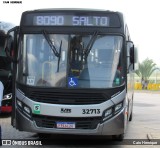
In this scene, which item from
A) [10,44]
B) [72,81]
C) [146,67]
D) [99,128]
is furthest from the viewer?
[146,67]

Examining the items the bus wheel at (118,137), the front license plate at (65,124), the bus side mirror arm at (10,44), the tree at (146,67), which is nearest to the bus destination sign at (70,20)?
the bus side mirror arm at (10,44)

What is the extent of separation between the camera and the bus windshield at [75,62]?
9164 mm

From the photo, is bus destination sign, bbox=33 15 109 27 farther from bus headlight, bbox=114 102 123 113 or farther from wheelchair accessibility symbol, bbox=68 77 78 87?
bus headlight, bbox=114 102 123 113

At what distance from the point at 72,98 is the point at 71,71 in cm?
60

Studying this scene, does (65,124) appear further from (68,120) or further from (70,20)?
(70,20)

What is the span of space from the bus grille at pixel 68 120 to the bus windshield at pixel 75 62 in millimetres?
695

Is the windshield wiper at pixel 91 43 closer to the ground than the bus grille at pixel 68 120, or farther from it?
farther from it

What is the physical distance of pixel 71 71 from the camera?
362 inches

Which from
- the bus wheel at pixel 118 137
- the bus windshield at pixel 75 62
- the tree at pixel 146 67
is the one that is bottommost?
the tree at pixel 146 67

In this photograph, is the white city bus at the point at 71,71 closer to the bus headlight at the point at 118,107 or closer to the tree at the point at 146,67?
the bus headlight at the point at 118,107

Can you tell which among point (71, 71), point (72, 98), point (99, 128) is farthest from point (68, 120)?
point (71, 71)

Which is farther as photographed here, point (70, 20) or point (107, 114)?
point (70, 20)

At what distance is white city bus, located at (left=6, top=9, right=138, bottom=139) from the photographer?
9023 millimetres

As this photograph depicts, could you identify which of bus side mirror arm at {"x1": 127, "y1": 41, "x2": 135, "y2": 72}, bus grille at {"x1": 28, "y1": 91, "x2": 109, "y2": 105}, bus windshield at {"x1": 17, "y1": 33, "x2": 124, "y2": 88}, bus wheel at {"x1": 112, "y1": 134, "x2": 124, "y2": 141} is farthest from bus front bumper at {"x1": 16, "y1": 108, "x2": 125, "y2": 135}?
bus wheel at {"x1": 112, "y1": 134, "x2": 124, "y2": 141}
